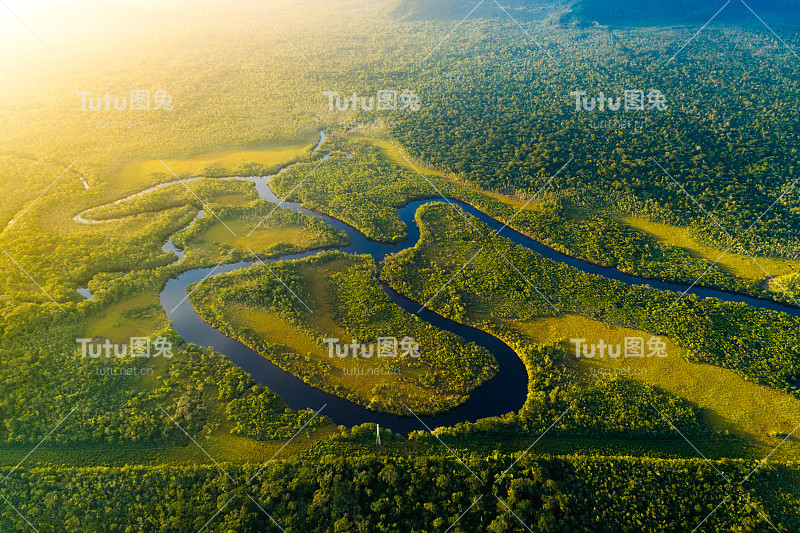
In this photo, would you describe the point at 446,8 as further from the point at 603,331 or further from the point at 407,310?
the point at 603,331

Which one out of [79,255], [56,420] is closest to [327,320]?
[56,420]

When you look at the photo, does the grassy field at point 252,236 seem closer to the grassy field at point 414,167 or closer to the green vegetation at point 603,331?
the green vegetation at point 603,331

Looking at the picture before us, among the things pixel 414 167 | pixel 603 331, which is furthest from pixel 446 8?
pixel 603 331

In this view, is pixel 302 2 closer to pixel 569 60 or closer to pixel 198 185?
pixel 569 60

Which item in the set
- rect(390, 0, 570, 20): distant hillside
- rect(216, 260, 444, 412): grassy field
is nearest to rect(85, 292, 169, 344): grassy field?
rect(216, 260, 444, 412): grassy field

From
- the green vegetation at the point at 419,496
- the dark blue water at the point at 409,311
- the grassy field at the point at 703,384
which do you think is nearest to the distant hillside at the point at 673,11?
the dark blue water at the point at 409,311
